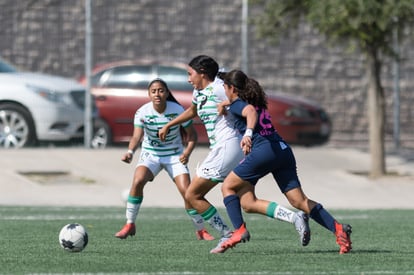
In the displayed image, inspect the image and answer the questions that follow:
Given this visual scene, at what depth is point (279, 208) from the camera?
1102 cm

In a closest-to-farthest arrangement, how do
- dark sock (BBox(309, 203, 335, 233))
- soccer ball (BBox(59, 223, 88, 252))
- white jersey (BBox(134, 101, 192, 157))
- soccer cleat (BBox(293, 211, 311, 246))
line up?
1. soccer cleat (BBox(293, 211, 311, 246))
2. dark sock (BBox(309, 203, 335, 233))
3. soccer ball (BBox(59, 223, 88, 252))
4. white jersey (BBox(134, 101, 192, 157))

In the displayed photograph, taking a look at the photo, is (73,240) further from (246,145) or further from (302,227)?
(302,227)

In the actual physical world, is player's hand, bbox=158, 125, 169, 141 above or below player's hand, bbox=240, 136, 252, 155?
below

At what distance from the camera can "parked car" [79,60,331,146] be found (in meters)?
24.5

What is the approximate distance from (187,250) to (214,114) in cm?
121

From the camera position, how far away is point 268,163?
10.9 metres

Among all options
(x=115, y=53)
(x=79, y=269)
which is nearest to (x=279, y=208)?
(x=79, y=269)

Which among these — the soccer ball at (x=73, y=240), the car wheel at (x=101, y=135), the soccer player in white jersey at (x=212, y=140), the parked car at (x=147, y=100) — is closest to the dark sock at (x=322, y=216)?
the soccer player in white jersey at (x=212, y=140)

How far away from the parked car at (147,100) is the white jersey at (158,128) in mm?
10688

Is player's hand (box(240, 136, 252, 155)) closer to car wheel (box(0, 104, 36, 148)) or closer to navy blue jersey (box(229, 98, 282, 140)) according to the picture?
navy blue jersey (box(229, 98, 282, 140))

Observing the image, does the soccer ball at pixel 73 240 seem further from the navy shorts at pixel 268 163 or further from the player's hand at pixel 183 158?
the player's hand at pixel 183 158

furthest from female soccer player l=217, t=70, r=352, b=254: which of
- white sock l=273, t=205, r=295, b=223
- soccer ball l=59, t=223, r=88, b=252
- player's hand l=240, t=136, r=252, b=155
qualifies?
soccer ball l=59, t=223, r=88, b=252

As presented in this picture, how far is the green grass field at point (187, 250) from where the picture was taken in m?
9.77

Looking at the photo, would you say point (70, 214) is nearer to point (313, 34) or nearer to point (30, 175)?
point (30, 175)
